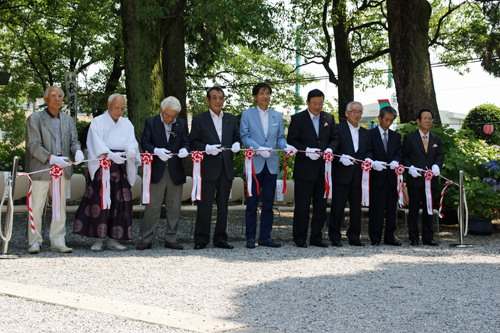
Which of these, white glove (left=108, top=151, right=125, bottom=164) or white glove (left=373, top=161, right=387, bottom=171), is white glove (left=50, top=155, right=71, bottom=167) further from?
white glove (left=373, top=161, right=387, bottom=171)

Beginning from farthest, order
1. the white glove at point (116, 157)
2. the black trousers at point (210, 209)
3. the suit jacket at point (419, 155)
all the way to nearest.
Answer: the suit jacket at point (419, 155) → the black trousers at point (210, 209) → the white glove at point (116, 157)

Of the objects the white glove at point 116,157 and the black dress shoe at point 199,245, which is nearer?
the white glove at point 116,157

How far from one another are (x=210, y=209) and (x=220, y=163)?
0.63 metres

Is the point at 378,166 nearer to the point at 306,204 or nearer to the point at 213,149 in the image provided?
the point at 306,204

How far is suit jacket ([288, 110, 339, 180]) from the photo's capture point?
7301 millimetres

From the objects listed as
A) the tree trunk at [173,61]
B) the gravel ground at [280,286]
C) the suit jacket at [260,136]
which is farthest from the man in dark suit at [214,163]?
the tree trunk at [173,61]

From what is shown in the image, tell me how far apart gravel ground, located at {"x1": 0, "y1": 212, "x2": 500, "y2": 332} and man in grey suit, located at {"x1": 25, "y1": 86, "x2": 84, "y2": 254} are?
237mm

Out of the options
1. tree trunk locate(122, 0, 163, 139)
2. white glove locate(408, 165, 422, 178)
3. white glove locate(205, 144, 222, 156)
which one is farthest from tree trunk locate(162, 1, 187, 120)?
white glove locate(408, 165, 422, 178)

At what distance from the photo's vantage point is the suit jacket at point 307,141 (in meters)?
7.30

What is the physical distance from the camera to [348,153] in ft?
25.0

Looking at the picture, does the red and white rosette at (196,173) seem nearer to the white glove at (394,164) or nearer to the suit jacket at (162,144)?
the suit jacket at (162,144)

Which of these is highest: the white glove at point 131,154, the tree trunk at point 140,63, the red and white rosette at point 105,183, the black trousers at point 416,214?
the tree trunk at point 140,63

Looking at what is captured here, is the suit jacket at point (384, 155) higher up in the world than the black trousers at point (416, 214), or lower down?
higher up

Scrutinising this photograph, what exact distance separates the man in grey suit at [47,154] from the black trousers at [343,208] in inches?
137
